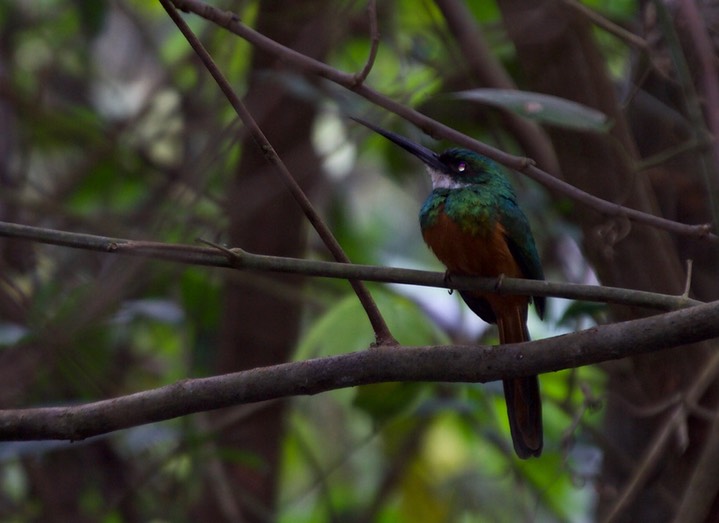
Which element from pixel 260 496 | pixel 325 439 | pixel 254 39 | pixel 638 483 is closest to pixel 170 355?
pixel 325 439

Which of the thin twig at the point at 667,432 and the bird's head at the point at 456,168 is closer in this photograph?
the thin twig at the point at 667,432

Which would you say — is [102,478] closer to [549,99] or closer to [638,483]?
[638,483]

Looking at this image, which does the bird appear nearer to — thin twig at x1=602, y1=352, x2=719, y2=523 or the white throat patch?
the white throat patch

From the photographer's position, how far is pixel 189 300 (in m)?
2.98

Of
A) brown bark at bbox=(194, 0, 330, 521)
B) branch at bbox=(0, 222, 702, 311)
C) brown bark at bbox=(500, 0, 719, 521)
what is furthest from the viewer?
brown bark at bbox=(194, 0, 330, 521)

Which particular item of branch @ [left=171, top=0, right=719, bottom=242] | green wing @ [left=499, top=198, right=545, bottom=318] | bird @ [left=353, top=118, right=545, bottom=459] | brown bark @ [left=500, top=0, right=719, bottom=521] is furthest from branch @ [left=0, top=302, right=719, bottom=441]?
brown bark @ [left=500, top=0, right=719, bottom=521]

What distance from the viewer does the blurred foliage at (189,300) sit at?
264cm

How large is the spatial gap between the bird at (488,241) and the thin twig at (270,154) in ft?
1.27

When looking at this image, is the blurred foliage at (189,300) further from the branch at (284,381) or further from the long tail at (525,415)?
the branch at (284,381)

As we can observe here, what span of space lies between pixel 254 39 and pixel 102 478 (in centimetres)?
177

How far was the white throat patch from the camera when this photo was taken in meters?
2.36

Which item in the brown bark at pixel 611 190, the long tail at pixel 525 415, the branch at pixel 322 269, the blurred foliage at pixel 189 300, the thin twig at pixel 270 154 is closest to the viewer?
the branch at pixel 322 269

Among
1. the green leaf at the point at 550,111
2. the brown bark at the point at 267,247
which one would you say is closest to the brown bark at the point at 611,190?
the green leaf at the point at 550,111

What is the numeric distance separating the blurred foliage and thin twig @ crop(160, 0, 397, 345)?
2.55ft
